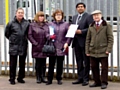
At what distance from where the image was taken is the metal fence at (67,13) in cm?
766

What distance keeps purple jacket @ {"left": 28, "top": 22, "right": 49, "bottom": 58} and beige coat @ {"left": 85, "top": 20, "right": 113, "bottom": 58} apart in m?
1.05

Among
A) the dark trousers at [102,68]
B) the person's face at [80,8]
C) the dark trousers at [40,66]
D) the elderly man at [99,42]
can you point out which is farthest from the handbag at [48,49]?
the person's face at [80,8]

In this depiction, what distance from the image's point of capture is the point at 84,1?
7840mm

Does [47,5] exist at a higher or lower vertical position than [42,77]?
higher

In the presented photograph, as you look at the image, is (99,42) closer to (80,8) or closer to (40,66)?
(80,8)

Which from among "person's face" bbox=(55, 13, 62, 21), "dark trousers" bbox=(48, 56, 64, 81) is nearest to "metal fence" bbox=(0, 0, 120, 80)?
"dark trousers" bbox=(48, 56, 64, 81)

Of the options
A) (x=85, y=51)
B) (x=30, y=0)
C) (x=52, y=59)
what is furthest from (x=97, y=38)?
(x=30, y=0)

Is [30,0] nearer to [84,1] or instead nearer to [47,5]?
[47,5]

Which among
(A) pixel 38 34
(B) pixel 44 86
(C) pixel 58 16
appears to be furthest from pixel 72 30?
(B) pixel 44 86

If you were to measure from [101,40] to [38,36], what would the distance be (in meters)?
1.43

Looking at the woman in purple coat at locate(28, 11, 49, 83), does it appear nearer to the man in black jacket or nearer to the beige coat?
the man in black jacket

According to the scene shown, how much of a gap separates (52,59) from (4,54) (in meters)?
1.64

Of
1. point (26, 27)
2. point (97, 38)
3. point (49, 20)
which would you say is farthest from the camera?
point (49, 20)

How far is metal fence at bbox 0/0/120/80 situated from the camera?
7.66 metres
